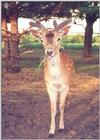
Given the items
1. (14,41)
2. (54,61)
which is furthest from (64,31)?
(14,41)

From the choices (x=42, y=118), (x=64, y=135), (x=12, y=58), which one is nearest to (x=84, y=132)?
(x=64, y=135)

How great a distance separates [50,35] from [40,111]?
2376 millimetres

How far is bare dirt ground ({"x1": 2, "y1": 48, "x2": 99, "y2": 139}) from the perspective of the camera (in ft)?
23.0

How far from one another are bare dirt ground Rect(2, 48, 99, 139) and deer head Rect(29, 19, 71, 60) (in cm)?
140

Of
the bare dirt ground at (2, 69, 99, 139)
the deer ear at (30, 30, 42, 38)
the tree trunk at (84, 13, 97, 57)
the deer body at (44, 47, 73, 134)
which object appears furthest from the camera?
the tree trunk at (84, 13, 97, 57)

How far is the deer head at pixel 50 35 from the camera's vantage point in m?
5.97

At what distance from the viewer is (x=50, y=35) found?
19.9 feet

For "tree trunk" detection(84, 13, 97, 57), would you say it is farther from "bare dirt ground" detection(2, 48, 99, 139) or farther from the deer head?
the deer head

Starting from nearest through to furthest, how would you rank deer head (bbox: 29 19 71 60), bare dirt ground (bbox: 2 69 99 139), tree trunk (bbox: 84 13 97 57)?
1. deer head (bbox: 29 19 71 60)
2. bare dirt ground (bbox: 2 69 99 139)
3. tree trunk (bbox: 84 13 97 57)

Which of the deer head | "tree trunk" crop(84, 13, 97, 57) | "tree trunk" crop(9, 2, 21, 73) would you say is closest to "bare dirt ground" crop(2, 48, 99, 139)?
"tree trunk" crop(9, 2, 21, 73)

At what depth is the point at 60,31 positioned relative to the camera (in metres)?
6.22

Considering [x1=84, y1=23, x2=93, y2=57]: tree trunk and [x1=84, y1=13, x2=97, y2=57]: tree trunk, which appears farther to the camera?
[x1=84, y1=23, x2=93, y2=57]: tree trunk

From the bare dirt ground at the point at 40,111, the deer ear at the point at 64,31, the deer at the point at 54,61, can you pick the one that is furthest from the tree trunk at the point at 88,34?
the deer ear at the point at 64,31

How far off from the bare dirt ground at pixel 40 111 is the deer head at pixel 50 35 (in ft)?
4.61
